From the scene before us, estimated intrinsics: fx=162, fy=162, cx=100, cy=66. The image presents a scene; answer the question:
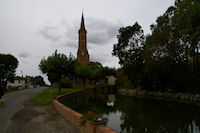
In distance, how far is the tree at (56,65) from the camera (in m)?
22.2

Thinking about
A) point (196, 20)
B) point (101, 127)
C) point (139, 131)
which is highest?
point (196, 20)

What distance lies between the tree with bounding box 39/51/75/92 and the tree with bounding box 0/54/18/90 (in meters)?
27.9

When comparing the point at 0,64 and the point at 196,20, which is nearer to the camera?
the point at 196,20

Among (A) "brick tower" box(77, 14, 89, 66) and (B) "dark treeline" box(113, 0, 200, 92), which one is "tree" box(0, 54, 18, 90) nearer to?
(A) "brick tower" box(77, 14, 89, 66)

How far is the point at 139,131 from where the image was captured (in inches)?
324

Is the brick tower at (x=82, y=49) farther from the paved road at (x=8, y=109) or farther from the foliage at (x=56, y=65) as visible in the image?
the paved road at (x=8, y=109)

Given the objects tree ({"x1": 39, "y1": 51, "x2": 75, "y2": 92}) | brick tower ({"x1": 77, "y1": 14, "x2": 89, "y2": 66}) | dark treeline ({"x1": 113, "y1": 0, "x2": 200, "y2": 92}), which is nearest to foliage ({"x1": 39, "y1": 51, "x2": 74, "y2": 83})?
tree ({"x1": 39, "y1": 51, "x2": 75, "y2": 92})

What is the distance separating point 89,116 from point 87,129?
511mm

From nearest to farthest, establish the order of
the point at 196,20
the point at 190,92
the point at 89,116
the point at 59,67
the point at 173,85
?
the point at 89,116, the point at 196,20, the point at 59,67, the point at 190,92, the point at 173,85

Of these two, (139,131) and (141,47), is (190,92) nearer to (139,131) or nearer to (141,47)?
(141,47)

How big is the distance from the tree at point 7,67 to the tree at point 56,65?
27870 mm

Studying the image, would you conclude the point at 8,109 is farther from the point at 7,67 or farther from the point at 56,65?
the point at 7,67

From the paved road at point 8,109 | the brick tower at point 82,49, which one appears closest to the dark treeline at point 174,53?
the paved road at point 8,109

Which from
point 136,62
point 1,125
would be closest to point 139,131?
point 1,125
